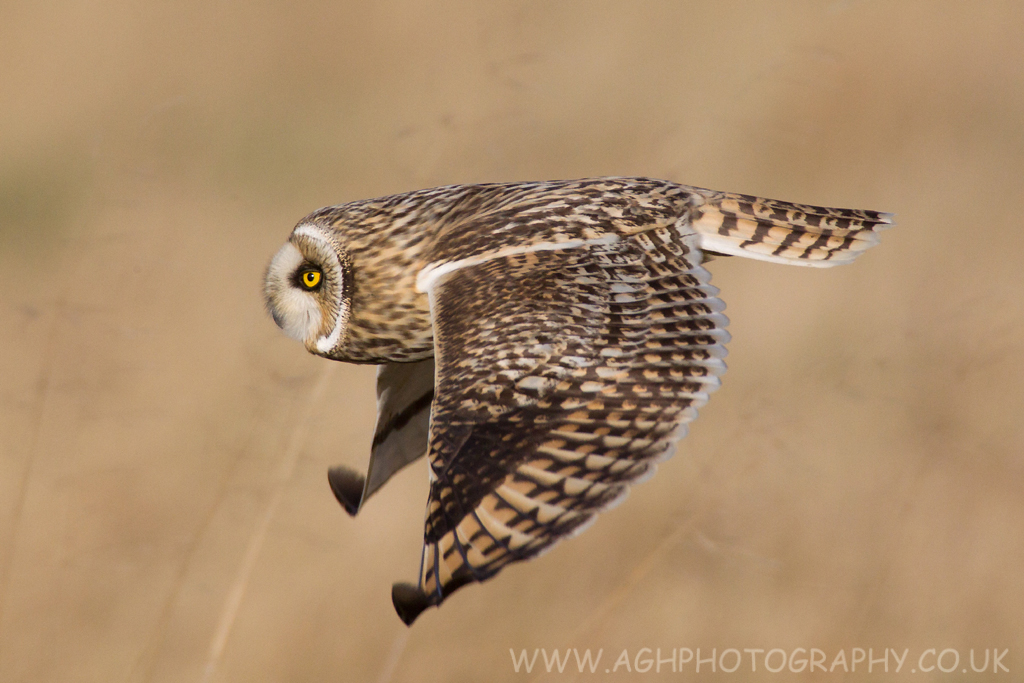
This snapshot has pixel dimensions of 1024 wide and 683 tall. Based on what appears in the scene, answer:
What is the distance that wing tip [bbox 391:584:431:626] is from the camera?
6.89ft

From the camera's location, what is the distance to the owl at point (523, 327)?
7.54 ft

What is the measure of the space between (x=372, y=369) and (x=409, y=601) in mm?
3292

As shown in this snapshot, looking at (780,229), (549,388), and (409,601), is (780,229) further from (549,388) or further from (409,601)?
(409,601)

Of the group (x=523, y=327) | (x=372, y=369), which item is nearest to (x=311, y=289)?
(x=523, y=327)

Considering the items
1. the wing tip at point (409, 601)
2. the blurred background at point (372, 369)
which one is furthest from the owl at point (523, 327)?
the blurred background at point (372, 369)

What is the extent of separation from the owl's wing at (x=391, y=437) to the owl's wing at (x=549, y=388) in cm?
51

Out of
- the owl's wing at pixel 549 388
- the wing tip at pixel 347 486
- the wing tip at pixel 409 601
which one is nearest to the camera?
the wing tip at pixel 409 601

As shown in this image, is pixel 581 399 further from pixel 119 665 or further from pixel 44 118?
pixel 44 118

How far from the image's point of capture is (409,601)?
212 cm

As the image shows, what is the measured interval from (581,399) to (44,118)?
236 inches

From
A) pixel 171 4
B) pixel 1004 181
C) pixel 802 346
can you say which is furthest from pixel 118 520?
pixel 1004 181

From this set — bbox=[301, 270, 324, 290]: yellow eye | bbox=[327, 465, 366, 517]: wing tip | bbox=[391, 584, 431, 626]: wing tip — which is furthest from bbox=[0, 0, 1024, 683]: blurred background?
bbox=[391, 584, 431, 626]: wing tip

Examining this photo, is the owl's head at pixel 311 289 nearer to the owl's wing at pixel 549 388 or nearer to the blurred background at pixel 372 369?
the blurred background at pixel 372 369

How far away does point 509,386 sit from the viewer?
8.06 feet
